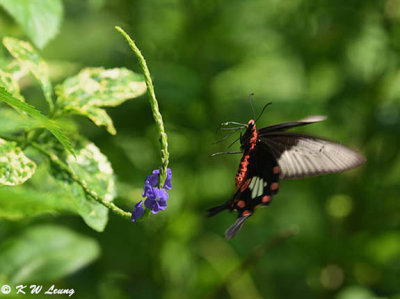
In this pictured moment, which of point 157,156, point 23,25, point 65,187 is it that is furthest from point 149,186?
point 157,156

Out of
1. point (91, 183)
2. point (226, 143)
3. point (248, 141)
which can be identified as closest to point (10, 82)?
point (91, 183)

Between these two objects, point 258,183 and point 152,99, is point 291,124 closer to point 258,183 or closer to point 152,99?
point 258,183

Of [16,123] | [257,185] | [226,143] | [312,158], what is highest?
[16,123]

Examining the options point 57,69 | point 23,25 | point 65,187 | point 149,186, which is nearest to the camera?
point 149,186

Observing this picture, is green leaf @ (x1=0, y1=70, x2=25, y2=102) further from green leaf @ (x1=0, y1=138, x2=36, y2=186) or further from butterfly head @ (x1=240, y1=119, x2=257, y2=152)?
butterfly head @ (x1=240, y1=119, x2=257, y2=152)

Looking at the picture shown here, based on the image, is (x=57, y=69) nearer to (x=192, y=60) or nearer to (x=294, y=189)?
(x=192, y=60)

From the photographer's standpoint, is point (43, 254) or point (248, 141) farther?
point (43, 254)

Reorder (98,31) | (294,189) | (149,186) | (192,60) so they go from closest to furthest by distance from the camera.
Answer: (149,186), (192,60), (294,189), (98,31)

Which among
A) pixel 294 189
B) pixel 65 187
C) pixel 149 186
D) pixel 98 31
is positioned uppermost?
pixel 149 186

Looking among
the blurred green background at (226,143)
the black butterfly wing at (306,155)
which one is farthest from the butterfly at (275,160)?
the blurred green background at (226,143)
